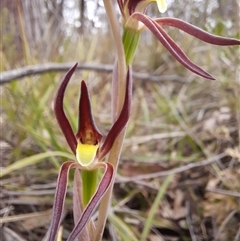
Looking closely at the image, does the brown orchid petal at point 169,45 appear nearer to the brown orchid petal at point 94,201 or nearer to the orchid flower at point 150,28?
the orchid flower at point 150,28

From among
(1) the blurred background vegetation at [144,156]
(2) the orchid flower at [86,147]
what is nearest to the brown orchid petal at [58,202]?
(2) the orchid flower at [86,147]

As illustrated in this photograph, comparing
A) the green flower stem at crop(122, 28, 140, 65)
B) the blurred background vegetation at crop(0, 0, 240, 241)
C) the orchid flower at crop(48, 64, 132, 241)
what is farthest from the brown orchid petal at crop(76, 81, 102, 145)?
the blurred background vegetation at crop(0, 0, 240, 241)

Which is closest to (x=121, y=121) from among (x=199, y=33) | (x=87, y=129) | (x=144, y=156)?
(x=87, y=129)

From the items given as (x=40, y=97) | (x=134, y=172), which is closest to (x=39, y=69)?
(x=40, y=97)

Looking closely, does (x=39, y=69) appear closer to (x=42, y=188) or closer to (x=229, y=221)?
(x=42, y=188)

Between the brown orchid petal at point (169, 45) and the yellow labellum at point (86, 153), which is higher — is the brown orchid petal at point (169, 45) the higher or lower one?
the higher one
